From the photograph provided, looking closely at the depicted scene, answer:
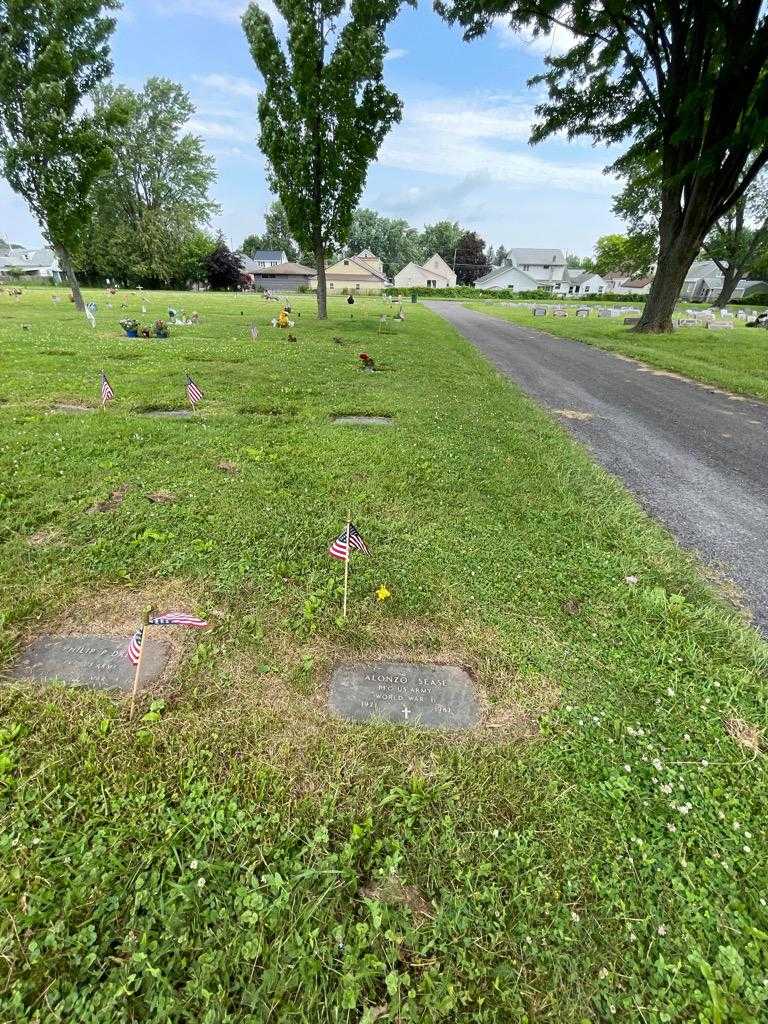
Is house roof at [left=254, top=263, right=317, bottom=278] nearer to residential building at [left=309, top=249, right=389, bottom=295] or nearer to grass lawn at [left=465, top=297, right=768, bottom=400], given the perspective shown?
residential building at [left=309, top=249, right=389, bottom=295]

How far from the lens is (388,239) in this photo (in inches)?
3991

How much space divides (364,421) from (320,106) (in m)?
15.9

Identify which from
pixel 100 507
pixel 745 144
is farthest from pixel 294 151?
pixel 100 507

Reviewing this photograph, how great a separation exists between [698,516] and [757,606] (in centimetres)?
141

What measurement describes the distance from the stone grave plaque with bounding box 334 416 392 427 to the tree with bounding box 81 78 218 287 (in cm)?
5562

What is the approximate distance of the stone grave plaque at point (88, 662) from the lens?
2465mm

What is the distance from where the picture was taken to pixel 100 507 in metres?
4.12

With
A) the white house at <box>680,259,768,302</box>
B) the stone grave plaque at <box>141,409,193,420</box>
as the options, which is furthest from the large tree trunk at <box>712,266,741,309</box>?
the stone grave plaque at <box>141,409,193,420</box>

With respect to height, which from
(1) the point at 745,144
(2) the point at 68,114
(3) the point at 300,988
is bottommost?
(3) the point at 300,988

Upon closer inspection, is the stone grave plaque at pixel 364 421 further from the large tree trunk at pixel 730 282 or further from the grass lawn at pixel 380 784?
the large tree trunk at pixel 730 282

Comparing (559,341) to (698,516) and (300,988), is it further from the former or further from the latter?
(300,988)

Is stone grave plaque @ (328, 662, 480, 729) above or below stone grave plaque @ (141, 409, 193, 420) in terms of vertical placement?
below

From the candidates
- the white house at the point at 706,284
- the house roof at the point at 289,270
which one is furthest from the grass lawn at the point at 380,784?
the white house at the point at 706,284

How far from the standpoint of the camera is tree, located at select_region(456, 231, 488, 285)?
9825 centimetres
